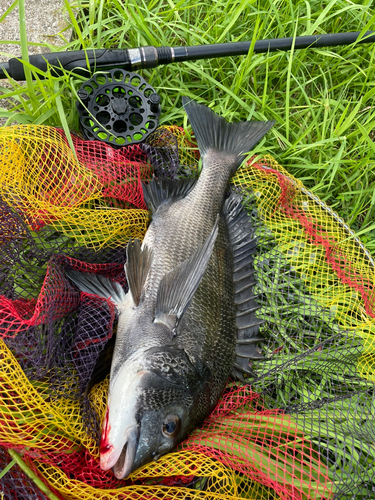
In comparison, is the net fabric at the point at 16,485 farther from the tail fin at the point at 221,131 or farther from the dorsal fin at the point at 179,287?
the tail fin at the point at 221,131

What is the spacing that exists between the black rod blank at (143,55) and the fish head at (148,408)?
203cm

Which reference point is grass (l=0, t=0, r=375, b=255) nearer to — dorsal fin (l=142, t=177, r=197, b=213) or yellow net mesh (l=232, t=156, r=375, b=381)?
yellow net mesh (l=232, t=156, r=375, b=381)

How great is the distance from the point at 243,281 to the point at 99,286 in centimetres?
100

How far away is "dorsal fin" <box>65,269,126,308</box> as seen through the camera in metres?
2.39

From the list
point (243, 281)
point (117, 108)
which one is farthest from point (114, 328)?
point (117, 108)

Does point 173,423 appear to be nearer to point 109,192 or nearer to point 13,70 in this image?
point 109,192

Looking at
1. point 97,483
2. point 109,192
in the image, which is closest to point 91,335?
point 97,483

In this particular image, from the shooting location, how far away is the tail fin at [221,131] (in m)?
2.88

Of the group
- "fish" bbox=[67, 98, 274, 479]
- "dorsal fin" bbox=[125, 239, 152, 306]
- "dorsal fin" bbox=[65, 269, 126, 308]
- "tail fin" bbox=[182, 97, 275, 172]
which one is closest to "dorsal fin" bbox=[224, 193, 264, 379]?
"fish" bbox=[67, 98, 274, 479]

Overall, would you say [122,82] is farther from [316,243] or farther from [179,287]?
[316,243]

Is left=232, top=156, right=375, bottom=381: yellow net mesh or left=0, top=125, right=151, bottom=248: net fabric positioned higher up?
left=0, top=125, right=151, bottom=248: net fabric

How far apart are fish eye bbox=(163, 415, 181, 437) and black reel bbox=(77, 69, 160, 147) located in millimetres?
1890

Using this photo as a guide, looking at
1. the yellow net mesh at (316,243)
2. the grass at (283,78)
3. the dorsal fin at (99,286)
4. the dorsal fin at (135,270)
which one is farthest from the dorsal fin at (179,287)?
the grass at (283,78)

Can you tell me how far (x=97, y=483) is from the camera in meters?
2.01
